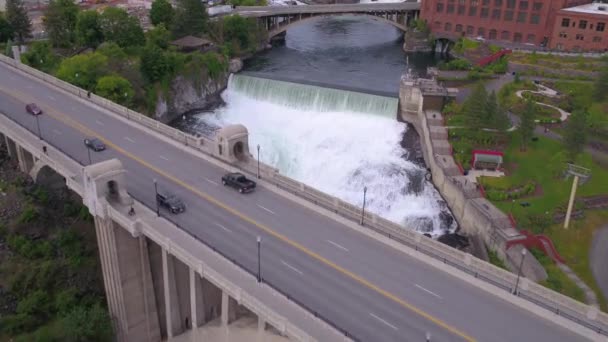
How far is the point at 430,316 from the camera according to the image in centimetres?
3083

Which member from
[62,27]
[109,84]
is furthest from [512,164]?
[62,27]

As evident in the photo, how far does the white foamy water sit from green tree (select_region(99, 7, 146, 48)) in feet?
→ 66.6

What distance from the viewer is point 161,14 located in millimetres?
111438

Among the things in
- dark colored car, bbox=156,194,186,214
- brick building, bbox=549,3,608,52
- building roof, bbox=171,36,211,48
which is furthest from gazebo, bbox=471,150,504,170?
building roof, bbox=171,36,211,48

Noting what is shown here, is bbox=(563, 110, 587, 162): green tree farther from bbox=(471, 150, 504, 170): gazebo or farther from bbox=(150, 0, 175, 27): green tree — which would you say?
bbox=(150, 0, 175, 27): green tree

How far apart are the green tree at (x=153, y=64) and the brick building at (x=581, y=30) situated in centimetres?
7599

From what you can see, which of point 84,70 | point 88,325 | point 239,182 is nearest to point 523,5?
point 84,70

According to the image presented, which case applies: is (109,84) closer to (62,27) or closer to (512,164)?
(62,27)

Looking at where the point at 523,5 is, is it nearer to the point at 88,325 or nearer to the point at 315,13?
the point at 315,13

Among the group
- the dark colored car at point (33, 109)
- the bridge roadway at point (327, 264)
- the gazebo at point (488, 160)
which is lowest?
the gazebo at point (488, 160)

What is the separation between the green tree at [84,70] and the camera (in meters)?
76.4

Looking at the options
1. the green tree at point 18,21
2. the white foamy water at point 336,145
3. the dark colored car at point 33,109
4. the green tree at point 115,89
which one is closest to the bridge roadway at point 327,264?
the dark colored car at point 33,109

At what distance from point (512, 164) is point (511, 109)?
1622 centimetres

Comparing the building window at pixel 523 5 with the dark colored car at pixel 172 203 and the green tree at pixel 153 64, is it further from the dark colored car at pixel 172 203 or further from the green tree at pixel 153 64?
the dark colored car at pixel 172 203
